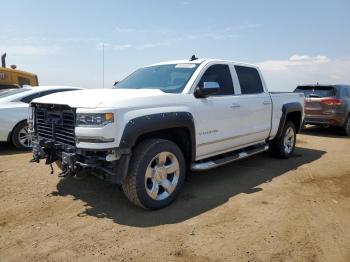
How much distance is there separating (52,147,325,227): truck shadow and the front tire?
0.17 m

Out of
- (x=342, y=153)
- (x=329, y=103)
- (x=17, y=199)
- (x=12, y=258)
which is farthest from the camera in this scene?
(x=329, y=103)

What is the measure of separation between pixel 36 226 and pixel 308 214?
3.27 metres

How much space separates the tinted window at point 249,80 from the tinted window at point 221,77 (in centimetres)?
33

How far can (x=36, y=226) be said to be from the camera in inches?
157

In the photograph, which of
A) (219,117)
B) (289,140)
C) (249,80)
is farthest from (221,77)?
(289,140)

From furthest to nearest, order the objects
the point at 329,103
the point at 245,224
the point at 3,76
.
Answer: the point at 3,76 → the point at 329,103 → the point at 245,224

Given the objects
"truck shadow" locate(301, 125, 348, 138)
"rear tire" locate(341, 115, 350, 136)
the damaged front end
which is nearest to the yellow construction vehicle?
the damaged front end

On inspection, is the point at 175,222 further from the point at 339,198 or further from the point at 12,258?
the point at 339,198

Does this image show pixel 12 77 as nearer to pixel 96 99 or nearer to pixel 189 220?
pixel 96 99

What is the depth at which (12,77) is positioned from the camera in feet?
43.3

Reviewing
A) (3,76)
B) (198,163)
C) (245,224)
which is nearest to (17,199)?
(198,163)

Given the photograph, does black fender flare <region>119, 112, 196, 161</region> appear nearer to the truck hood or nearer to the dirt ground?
the truck hood

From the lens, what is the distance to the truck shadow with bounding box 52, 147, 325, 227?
4305mm

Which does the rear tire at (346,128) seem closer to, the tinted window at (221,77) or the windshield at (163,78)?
the tinted window at (221,77)
